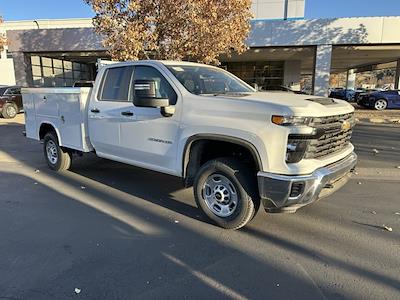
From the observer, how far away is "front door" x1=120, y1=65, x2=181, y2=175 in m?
4.57

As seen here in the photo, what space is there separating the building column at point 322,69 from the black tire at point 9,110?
53.4 ft

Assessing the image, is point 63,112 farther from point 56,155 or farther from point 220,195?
point 220,195

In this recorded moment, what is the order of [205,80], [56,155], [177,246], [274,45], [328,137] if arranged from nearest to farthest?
[177,246], [328,137], [205,80], [56,155], [274,45]

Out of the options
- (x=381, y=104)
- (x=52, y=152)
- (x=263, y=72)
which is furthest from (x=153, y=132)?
(x=263, y=72)

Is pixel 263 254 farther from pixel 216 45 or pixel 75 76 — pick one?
pixel 75 76

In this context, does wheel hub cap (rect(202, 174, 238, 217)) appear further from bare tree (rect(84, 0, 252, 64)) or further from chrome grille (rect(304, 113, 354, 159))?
bare tree (rect(84, 0, 252, 64))

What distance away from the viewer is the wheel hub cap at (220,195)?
4182mm

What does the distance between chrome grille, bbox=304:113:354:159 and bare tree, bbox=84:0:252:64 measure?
6.92m

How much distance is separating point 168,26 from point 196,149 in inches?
293

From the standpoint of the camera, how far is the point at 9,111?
17703mm

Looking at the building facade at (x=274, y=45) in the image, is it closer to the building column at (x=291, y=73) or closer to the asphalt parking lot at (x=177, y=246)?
the building column at (x=291, y=73)

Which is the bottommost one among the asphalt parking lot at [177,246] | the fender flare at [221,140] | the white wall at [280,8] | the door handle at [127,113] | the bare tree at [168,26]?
the asphalt parking lot at [177,246]

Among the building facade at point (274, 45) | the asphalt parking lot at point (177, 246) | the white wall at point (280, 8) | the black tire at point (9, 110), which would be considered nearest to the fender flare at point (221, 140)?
the asphalt parking lot at point (177, 246)

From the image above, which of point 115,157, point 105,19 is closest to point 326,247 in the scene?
point 115,157
